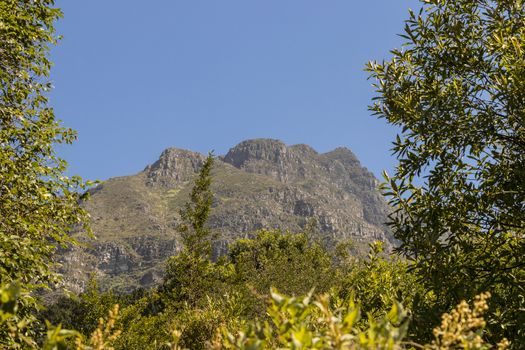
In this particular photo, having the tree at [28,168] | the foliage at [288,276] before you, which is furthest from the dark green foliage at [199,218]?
the tree at [28,168]

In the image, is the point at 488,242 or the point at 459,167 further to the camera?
the point at 459,167

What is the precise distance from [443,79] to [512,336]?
4627mm

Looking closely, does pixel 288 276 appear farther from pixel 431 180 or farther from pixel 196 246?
pixel 431 180

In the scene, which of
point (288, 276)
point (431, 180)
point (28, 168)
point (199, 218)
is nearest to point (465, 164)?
point (431, 180)

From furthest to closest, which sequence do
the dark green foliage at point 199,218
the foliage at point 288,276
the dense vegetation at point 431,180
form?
1. the foliage at point 288,276
2. the dark green foliage at point 199,218
3. the dense vegetation at point 431,180

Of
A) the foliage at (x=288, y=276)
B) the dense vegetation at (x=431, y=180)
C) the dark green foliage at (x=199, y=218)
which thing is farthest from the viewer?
the foliage at (x=288, y=276)

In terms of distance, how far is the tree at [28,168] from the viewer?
7625 millimetres

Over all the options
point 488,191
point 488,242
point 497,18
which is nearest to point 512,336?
point 488,242

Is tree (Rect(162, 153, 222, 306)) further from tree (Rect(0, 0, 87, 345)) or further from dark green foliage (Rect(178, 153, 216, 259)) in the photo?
tree (Rect(0, 0, 87, 345))

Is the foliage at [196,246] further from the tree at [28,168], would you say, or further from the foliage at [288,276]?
the tree at [28,168]

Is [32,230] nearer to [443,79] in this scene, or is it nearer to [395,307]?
[395,307]

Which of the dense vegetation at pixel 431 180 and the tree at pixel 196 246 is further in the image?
the tree at pixel 196 246

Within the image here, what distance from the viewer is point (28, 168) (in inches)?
344

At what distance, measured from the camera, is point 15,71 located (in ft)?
32.1
